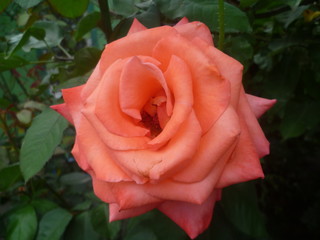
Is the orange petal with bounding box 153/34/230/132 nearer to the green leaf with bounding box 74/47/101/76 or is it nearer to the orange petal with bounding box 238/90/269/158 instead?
the orange petal with bounding box 238/90/269/158

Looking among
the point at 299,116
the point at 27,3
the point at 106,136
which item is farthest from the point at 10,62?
the point at 299,116

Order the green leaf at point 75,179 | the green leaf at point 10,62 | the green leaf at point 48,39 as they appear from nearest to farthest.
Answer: the green leaf at point 10,62 < the green leaf at point 48,39 < the green leaf at point 75,179

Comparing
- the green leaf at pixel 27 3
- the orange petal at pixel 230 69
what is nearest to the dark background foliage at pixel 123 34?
the green leaf at pixel 27 3

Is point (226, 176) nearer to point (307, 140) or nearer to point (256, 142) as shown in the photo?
point (256, 142)

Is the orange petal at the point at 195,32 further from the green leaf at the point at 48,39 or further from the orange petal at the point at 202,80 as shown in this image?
the green leaf at the point at 48,39

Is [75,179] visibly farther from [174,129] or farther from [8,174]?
[174,129]
